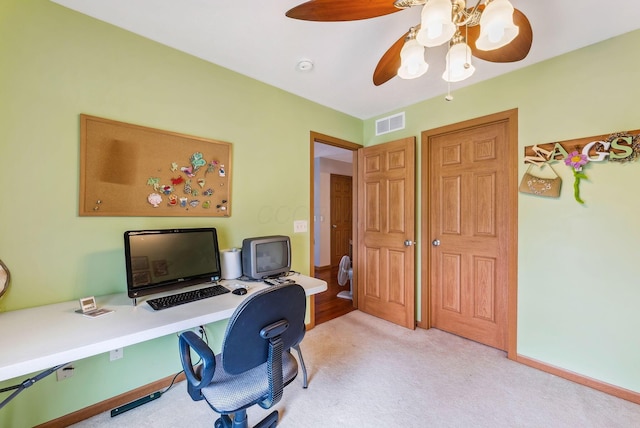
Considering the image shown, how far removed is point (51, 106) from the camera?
1527 mm

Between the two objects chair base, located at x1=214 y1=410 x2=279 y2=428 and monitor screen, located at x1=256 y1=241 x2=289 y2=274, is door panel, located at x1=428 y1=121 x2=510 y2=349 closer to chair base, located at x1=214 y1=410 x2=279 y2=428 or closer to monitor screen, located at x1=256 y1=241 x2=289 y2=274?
monitor screen, located at x1=256 y1=241 x2=289 y2=274

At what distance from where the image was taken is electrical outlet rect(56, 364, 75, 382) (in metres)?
1.52

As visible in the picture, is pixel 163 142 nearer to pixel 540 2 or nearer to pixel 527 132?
pixel 540 2

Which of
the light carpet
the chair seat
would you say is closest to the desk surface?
the chair seat

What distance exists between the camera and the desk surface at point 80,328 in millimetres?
1031

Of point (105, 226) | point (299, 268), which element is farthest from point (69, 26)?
point (299, 268)

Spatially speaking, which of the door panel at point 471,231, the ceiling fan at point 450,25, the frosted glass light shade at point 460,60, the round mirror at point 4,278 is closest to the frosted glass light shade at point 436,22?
the ceiling fan at point 450,25

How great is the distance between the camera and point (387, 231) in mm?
3047

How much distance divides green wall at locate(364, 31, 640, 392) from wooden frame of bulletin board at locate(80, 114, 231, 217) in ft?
8.31

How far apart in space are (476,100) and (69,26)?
3.11 meters

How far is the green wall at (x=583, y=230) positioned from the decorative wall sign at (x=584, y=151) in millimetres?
43

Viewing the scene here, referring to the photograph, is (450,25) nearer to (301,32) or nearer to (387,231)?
(301,32)

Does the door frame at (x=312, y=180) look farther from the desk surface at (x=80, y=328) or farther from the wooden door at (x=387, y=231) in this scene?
the desk surface at (x=80, y=328)

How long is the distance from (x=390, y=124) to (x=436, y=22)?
2.09 metres
